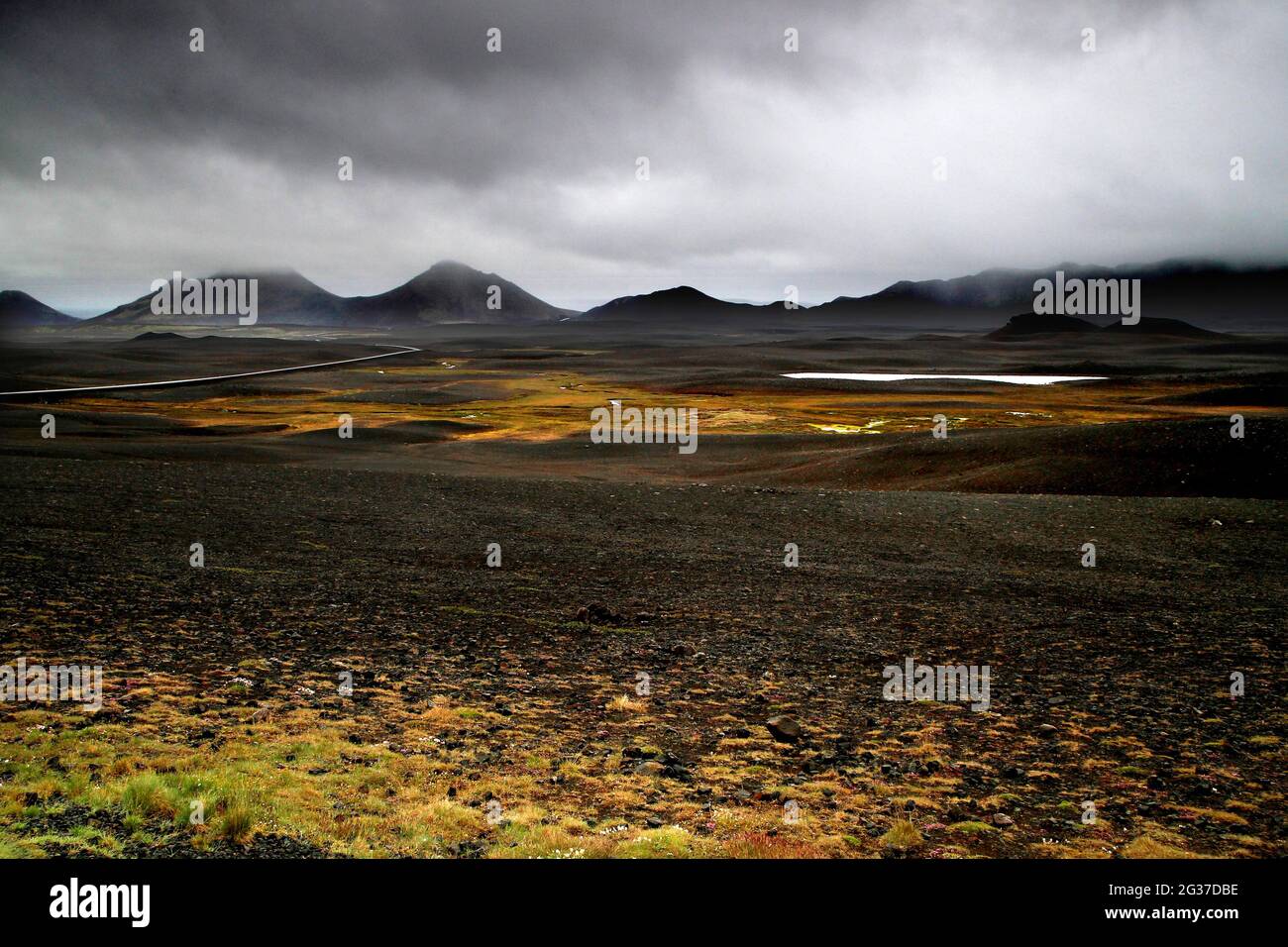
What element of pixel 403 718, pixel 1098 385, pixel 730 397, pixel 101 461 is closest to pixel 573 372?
pixel 730 397

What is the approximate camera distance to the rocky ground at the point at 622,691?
713 cm

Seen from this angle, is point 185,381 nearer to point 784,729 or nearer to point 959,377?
point 959,377

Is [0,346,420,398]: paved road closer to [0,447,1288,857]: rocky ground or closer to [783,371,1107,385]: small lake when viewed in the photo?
[0,447,1288,857]: rocky ground

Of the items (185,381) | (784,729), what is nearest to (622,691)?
(784,729)

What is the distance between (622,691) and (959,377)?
395 ft

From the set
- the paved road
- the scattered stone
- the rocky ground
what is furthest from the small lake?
the scattered stone

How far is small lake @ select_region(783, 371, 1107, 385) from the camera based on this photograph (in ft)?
389

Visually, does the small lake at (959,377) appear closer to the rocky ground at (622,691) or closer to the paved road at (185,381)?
the paved road at (185,381)

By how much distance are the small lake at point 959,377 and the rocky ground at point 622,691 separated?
102 m

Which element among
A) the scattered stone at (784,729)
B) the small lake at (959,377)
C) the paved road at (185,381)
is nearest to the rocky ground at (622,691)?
the scattered stone at (784,729)

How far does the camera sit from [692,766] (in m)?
8.62

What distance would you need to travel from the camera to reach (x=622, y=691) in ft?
35.8
